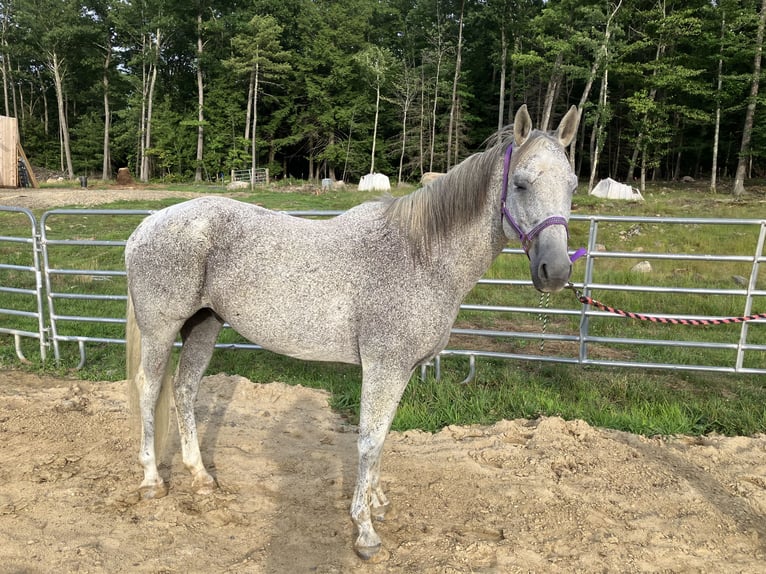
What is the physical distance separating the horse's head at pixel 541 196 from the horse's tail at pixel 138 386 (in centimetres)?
212

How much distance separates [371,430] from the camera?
2326 mm

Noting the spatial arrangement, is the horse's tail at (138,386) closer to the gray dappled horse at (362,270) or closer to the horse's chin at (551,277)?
the gray dappled horse at (362,270)

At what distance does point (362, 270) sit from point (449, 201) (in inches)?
20.9

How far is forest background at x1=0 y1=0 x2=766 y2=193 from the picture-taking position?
27000 mm

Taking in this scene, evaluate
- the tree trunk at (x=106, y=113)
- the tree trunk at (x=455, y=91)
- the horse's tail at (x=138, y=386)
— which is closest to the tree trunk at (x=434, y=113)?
the tree trunk at (x=455, y=91)

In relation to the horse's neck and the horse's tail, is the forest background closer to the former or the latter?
the horse's neck

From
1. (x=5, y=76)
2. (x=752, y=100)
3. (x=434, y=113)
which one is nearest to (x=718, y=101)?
(x=752, y=100)

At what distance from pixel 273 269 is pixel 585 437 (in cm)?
259

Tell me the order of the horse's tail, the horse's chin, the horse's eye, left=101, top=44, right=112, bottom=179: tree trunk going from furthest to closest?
1. left=101, top=44, right=112, bottom=179: tree trunk
2. the horse's tail
3. the horse's eye
4. the horse's chin

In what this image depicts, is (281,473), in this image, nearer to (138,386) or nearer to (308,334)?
(138,386)

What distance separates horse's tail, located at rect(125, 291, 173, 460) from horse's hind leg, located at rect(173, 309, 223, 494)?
79 millimetres

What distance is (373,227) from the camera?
241 centimetres

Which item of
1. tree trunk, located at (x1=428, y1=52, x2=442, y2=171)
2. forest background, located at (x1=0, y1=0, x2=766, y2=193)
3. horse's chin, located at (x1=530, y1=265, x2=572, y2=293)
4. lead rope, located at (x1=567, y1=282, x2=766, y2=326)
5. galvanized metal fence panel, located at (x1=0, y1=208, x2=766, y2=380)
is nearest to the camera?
horse's chin, located at (x1=530, y1=265, x2=572, y2=293)

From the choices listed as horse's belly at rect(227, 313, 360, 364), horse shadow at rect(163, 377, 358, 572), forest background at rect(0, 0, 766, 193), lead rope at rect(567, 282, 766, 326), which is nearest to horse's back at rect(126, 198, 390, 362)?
horse's belly at rect(227, 313, 360, 364)
